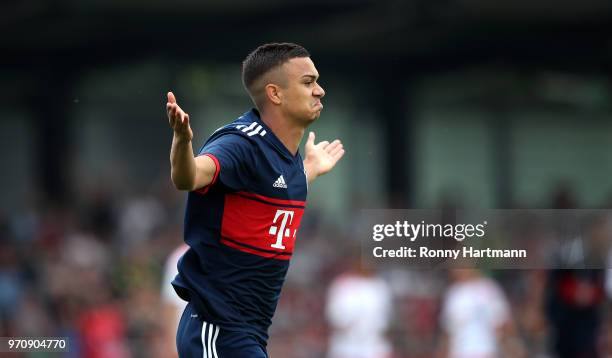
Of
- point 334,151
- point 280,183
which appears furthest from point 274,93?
point 334,151

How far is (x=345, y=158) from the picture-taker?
Result: 19.6 m

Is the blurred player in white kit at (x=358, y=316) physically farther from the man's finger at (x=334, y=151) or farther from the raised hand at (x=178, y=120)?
the raised hand at (x=178, y=120)

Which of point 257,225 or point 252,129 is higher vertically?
point 252,129

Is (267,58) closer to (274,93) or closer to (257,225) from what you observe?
(274,93)

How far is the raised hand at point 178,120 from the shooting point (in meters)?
5.01

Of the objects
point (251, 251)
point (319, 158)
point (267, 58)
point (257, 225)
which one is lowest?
point (251, 251)

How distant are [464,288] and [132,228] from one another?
15.9 feet

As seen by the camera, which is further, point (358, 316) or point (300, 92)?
point (358, 316)

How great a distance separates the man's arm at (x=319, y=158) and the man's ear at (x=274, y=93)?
2.30 feet

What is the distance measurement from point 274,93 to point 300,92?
5.0 inches

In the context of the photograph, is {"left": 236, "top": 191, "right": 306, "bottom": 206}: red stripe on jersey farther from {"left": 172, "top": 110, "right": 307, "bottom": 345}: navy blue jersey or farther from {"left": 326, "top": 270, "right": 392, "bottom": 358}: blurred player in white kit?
{"left": 326, "top": 270, "right": 392, "bottom": 358}: blurred player in white kit

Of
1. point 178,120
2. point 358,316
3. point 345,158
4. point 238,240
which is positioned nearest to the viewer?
point 178,120

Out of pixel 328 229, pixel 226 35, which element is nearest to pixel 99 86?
pixel 226 35

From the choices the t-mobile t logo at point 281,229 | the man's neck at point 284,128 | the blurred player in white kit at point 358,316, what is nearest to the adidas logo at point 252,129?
the man's neck at point 284,128
